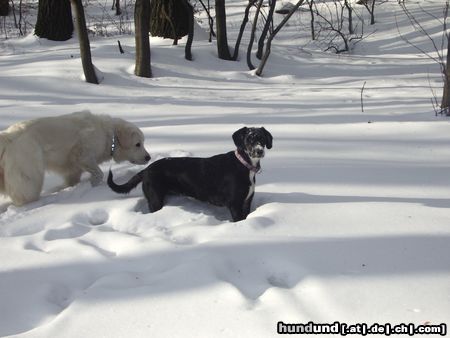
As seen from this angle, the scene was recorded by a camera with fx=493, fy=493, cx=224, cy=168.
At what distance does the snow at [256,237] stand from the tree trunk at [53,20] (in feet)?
26.2

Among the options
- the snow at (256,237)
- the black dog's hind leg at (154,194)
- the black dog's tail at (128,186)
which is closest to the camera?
the snow at (256,237)

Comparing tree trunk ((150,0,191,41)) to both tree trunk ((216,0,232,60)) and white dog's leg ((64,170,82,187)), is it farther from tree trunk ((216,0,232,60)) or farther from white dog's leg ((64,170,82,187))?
white dog's leg ((64,170,82,187))

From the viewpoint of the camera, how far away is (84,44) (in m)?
10.5

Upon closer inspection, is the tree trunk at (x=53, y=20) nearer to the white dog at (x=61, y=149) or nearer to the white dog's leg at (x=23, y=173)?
the white dog at (x=61, y=149)

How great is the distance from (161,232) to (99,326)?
142 cm

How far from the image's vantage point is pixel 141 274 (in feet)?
10.4

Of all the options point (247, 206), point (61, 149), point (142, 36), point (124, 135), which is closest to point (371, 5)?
point (142, 36)

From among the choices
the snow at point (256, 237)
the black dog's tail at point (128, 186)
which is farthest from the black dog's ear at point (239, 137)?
the black dog's tail at point (128, 186)

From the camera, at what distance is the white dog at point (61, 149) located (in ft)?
16.1

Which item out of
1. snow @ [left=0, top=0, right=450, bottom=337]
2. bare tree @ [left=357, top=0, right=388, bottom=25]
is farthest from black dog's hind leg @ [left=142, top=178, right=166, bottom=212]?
bare tree @ [left=357, top=0, right=388, bottom=25]

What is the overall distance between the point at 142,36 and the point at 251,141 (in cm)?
818

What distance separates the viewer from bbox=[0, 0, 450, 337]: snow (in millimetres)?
2645

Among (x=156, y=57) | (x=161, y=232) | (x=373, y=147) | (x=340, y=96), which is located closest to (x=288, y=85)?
(x=340, y=96)

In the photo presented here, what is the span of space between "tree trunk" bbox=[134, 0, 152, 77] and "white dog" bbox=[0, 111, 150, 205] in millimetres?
6318
